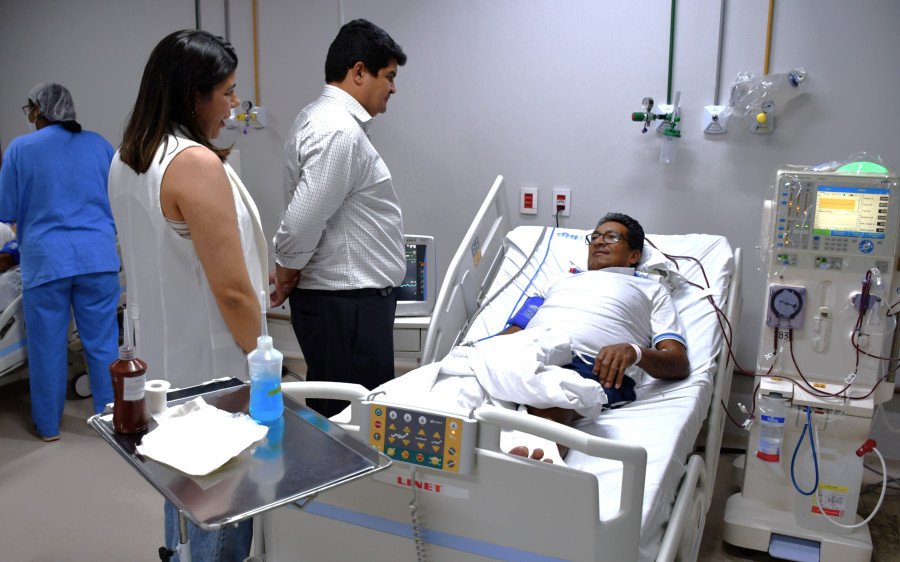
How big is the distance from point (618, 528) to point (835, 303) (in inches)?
55.5

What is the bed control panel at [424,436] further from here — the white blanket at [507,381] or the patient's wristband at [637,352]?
the patient's wristband at [637,352]

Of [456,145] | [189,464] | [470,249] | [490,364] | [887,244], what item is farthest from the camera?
[456,145]

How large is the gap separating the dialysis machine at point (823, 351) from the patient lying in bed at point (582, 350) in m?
0.36

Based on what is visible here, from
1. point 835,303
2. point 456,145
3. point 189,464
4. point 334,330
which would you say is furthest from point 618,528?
point 456,145

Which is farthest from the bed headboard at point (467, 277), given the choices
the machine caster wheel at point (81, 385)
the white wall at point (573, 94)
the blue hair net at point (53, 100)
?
the machine caster wheel at point (81, 385)

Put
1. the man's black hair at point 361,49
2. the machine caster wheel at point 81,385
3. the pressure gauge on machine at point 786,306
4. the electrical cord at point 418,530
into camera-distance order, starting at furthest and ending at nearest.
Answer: the machine caster wheel at point 81,385 → the pressure gauge on machine at point 786,306 → the man's black hair at point 361,49 → the electrical cord at point 418,530

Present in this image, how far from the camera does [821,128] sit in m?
3.18

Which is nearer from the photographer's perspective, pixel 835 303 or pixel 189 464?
pixel 189 464

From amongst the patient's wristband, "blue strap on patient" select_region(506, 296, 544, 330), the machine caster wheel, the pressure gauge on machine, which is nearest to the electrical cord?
the patient's wristband

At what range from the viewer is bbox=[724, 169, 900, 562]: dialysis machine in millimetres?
2441

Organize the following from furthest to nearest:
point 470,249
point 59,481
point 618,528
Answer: point 59,481 < point 470,249 < point 618,528

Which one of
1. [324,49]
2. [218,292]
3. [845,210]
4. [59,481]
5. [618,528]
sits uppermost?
[324,49]

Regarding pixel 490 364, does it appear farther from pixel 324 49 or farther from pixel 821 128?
pixel 324 49

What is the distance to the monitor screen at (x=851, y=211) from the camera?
94.8 inches
